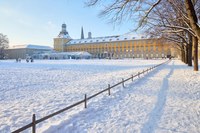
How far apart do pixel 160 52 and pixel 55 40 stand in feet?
267

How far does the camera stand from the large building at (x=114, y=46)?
12344 cm

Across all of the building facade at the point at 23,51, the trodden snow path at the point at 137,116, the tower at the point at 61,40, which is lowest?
the trodden snow path at the point at 137,116

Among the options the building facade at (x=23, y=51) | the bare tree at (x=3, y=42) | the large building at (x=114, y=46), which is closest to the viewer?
the bare tree at (x=3, y=42)

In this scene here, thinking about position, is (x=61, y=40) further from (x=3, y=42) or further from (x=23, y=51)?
(x=3, y=42)

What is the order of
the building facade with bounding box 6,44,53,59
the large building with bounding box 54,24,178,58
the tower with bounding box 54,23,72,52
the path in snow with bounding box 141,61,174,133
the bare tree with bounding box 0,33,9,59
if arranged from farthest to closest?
the tower with bounding box 54,23,72,52, the building facade with bounding box 6,44,53,59, the large building with bounding box 54,24,178,58, the bare tree with bounding box 0,33,9,59, the path in snow with bounding box 141,61,174,133

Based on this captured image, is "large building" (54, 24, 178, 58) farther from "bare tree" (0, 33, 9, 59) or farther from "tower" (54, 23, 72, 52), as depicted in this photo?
"bare tree" (0, 33, 9, 59)

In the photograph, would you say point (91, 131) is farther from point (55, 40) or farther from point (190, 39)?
point (55, 40)

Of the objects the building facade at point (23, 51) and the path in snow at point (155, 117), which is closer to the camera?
the path in snow at point (155, 117)

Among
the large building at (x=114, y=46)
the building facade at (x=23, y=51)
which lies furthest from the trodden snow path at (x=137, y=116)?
the building facade at (x=23, y=51)

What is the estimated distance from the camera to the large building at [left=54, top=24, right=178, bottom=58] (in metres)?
123

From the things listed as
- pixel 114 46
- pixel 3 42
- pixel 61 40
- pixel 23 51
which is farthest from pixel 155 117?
pixel 61 40

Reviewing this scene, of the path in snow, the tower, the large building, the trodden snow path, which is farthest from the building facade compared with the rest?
the path in snow

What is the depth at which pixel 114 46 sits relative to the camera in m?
137

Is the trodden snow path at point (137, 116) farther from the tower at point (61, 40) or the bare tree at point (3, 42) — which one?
the tower at point (61, 40)
